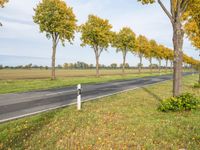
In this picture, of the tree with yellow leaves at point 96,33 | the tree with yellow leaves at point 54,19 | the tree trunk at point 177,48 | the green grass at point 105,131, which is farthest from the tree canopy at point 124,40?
the green grass at point 105,131

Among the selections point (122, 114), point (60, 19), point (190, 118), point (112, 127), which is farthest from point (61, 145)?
point (60, 19)

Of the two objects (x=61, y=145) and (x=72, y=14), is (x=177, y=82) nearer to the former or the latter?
(x=61, y=145)

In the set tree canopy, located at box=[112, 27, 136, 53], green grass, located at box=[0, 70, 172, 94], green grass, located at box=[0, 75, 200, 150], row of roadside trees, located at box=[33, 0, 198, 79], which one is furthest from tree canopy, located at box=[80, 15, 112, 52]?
green grass, located at box=[0, 75, 200, 150]

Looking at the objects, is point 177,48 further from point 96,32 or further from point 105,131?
point 96,32

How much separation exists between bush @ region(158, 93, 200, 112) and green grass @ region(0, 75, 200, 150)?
33 cm

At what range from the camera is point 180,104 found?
9227 millimetres

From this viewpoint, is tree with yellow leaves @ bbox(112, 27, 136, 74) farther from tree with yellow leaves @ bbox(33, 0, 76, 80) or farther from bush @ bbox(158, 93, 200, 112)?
bush @ bbox(158, 93, 200, 112)

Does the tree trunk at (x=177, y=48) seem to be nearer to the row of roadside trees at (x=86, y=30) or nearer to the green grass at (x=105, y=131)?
the green grass at (x=105, y=131)

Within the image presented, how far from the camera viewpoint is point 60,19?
104 feet

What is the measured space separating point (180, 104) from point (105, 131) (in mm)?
4106

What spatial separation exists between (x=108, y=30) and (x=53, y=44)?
1397 centimetres

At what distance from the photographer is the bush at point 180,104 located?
9.20 meters

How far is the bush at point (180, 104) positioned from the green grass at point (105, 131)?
0.33 m

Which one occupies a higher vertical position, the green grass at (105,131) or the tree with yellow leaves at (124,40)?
the tree with yellow leaves at (124,40)
